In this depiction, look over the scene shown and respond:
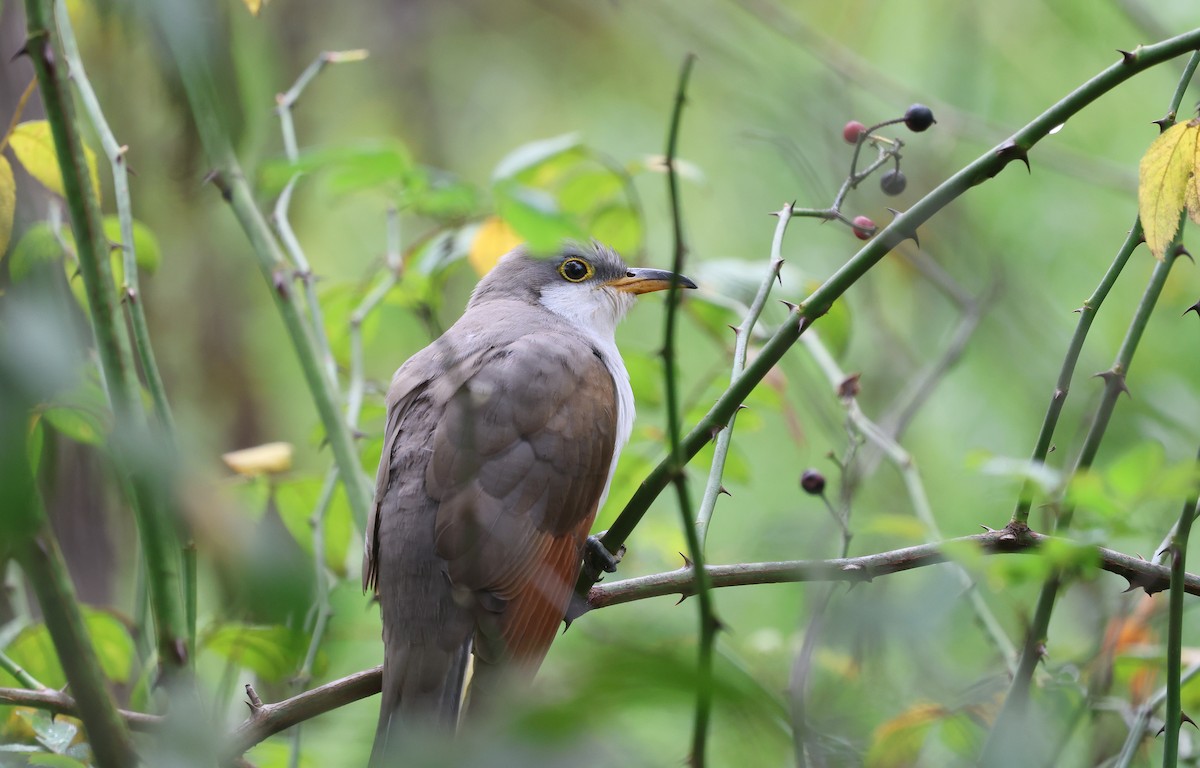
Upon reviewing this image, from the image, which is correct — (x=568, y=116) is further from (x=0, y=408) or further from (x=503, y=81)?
(x=0, y=408)

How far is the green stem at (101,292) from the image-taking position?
1.52 m

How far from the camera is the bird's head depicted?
4176 millimetres

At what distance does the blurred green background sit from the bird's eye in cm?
30

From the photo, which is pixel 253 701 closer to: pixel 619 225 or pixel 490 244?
pixel 490 244

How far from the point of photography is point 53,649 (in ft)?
8.96

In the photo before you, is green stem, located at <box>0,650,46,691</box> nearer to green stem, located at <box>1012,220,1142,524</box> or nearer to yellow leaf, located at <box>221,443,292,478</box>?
yellow leaf, located at <box>221,443,292,478</box>

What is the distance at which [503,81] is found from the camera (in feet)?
29.0

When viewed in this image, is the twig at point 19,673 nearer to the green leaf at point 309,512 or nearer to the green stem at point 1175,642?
the green leaf at point 309,512

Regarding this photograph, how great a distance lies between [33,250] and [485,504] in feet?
4.61

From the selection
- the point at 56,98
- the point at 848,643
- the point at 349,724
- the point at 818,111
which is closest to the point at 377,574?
the point at 349,724

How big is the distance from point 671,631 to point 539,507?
179cm

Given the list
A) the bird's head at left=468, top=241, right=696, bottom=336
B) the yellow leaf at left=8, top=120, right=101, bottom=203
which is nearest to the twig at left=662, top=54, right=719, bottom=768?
the yellow leaf at left=8, top=120, right=101, bottom=203

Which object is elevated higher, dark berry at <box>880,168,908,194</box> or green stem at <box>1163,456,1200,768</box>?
dark berry at <box>880,168,908,194</box>

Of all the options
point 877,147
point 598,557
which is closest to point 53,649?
point 598,557
